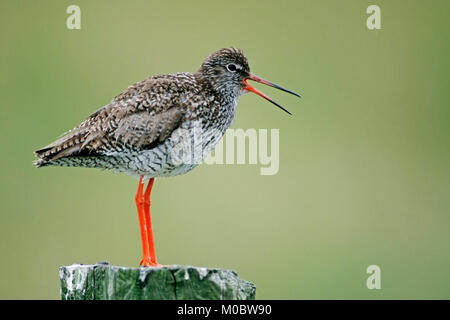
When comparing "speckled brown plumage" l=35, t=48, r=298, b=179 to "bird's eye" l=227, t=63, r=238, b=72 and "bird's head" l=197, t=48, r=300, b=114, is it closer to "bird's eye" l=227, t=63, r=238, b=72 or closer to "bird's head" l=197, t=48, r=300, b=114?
"bird's head" l=197, t=48, r=300, b=114

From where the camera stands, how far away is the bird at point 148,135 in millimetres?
6895

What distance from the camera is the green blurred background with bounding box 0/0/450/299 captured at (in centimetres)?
1184

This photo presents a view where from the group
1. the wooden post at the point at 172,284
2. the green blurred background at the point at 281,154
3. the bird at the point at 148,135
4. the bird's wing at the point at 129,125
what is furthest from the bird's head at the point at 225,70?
the green blurred background at the point at 281,154

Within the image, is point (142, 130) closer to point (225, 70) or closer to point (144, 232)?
point (144, 232)

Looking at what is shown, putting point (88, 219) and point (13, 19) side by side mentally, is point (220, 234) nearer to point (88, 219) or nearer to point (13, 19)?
point (88, 219)

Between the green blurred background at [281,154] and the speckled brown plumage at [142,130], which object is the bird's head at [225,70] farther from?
the green blurred background at [281,154]

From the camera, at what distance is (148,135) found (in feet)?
22.5

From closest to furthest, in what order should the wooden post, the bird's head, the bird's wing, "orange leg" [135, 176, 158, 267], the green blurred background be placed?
the wooden post < "orange leg" [135, 176, 158, 267] < the bird's wing < the bird's head < the green blurred background

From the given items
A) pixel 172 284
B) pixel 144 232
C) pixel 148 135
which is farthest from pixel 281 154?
pixel 172 284

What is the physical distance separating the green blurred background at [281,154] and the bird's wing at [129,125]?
451 cm

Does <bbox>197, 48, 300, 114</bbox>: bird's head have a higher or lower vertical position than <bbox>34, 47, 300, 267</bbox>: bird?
higher

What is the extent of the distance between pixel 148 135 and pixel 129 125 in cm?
22

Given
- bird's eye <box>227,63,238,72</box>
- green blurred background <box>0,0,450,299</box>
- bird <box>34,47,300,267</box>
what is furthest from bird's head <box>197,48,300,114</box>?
green blurred background <box>0,0,450,299</box>

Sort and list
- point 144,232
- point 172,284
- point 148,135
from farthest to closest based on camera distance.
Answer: point 144,232 < point 148,135 < point 172,284
